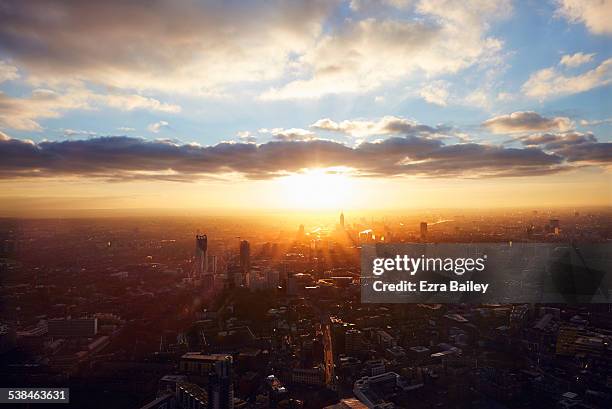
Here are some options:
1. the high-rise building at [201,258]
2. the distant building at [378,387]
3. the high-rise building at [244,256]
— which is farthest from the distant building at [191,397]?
the high-rise building at [244,256]

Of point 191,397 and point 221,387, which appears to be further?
point 191,397

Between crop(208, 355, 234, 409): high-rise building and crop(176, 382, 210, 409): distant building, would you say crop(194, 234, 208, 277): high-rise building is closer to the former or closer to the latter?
crop(176, 382, 210, 409): distant building

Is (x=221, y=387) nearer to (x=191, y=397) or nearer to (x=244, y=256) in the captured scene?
(x=191, y=397)

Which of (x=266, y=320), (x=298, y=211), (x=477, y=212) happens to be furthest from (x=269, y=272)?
(x=298, y=211)

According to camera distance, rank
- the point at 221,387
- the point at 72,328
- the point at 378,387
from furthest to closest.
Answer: the point at 72,328, the point at 378,387, the point at 221,387

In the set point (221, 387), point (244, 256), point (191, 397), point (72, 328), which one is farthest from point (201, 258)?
point (221, 387)

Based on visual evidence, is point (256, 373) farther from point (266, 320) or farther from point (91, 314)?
point (91, 314)
